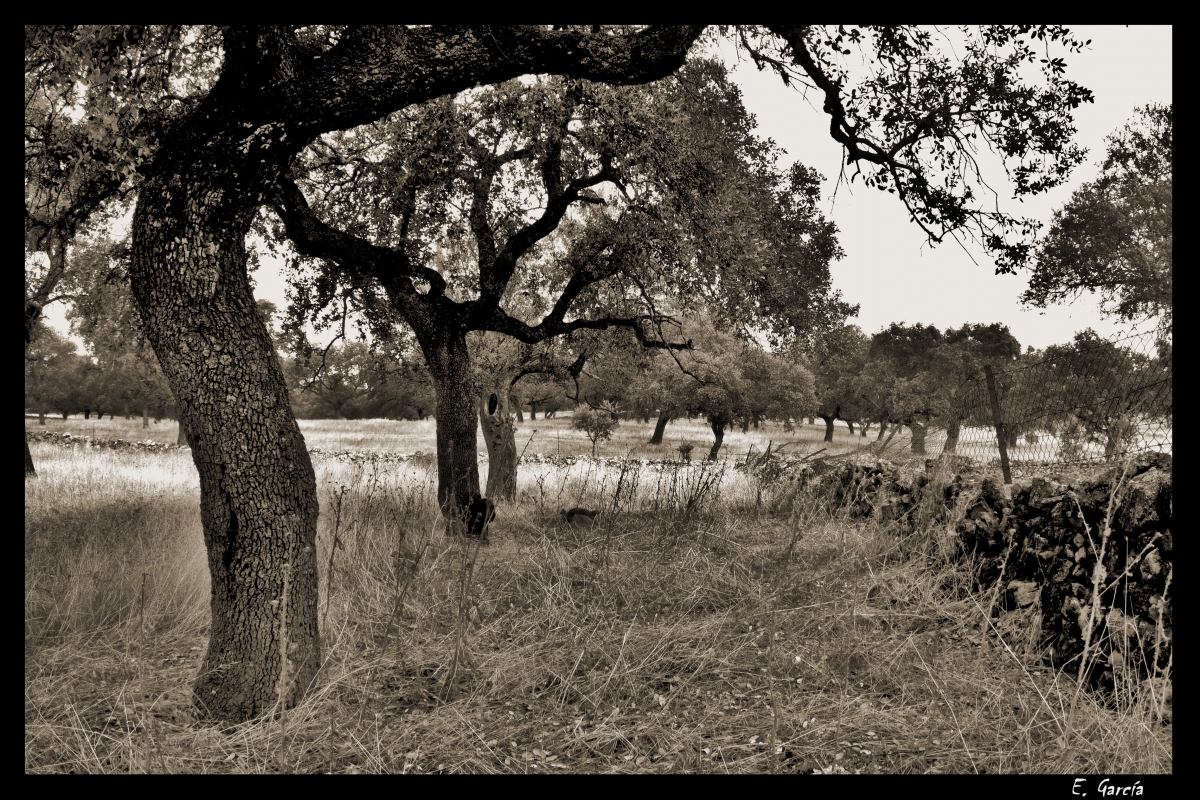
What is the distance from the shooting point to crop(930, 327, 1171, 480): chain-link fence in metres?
6.13

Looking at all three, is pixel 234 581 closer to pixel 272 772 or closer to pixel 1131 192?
pixel 272 772

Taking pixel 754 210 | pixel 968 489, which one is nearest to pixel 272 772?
pixel 968 489

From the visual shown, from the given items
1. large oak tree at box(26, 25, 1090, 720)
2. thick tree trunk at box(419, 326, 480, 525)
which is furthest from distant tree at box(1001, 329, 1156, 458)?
thick tree trunk at box(419, 326, 480, 525)

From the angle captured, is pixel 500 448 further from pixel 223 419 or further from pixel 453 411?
pixel 223 419

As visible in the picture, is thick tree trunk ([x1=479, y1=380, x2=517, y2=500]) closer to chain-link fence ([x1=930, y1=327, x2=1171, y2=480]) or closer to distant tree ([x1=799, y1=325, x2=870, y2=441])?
chain-link fence ([x1=930, y1=327, x2=1171, y2=480])

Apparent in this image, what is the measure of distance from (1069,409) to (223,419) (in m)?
7.59

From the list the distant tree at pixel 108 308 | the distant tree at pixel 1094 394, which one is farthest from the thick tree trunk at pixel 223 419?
the distant tree at pixel 1094 394

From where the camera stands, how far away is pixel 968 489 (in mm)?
6660

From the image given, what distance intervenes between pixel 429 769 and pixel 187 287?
9.54ft

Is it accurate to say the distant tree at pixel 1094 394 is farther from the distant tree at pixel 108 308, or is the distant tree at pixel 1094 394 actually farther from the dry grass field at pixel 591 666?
the distant tree at pixel 108 308

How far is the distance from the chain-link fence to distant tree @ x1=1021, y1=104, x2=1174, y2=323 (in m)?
10.5

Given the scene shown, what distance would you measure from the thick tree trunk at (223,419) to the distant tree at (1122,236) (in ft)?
58.9

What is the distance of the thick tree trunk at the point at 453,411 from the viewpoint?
9305mm

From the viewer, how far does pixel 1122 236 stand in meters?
17.2
